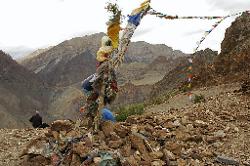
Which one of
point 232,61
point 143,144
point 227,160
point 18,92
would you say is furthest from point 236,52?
point 18,92

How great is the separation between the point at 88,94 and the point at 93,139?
0.91 meters

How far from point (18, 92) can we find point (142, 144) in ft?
356

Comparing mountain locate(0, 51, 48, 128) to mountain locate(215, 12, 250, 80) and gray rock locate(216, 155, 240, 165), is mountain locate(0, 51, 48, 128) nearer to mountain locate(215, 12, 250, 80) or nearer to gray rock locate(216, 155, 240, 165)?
mountain locate(215, 12, 250, 80)

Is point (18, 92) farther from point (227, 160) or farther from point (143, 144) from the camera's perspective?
point (227, 160)

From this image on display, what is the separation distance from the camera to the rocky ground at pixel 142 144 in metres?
8.34

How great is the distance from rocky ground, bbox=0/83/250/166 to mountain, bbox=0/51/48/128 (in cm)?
7968

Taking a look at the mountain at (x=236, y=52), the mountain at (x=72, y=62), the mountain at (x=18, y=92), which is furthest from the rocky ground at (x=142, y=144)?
the mountain at (x=72, y=62)

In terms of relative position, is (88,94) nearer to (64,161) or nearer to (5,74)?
(64,161)

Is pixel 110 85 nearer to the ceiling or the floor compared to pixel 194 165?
nearer to the ceiling

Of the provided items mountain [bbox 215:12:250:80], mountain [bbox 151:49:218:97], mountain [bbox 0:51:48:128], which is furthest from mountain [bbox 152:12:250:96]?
mountain [bbox 0:51:48:128]

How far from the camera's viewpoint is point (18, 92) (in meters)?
113

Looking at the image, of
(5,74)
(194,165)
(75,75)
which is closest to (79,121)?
(194,165)

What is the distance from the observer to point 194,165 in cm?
849

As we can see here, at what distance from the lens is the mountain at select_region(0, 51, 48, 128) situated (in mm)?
100281
